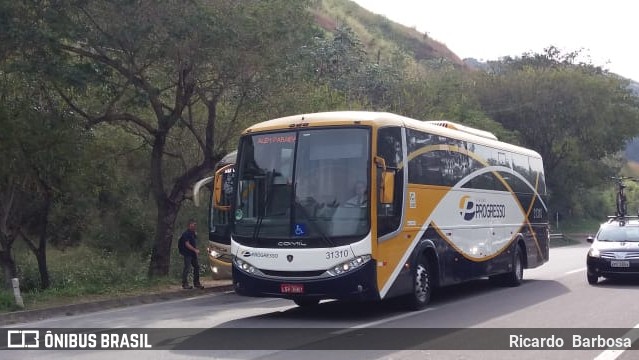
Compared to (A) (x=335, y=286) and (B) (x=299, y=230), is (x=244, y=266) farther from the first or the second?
(A) (x=335, y=286)

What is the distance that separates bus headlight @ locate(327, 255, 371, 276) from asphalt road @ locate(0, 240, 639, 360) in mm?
870

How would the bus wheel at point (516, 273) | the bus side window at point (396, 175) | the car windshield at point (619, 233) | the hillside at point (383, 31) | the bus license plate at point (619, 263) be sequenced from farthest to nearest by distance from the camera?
the hillside at point (383, 31) → the bus wheel at point (516, 273) → the car windshield at point (619, 233) → the bus license plate at point (619, 263) → the bus side window at point (396, 175)

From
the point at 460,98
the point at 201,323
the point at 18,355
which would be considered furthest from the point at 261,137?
the point at 460,98

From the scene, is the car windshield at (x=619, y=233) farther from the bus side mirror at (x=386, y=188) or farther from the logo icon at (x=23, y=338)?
the logo icon at (x=23, y=338)

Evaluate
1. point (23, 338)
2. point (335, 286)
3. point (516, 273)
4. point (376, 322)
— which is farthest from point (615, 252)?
point (23, 338)

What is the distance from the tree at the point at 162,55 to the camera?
16.5 metres

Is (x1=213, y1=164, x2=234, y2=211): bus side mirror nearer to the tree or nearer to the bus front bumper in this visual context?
the bus front bumper

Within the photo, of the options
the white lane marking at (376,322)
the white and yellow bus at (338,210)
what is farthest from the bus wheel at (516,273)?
the white lane marking at (376,322)

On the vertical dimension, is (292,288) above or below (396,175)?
below

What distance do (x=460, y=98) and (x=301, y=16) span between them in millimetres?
28192

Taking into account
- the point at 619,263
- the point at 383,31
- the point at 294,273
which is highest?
the point at 383,31

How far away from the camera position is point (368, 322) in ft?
42.0

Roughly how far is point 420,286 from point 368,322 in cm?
188

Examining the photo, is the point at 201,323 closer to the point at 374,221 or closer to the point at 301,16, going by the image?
the point at 374,221
